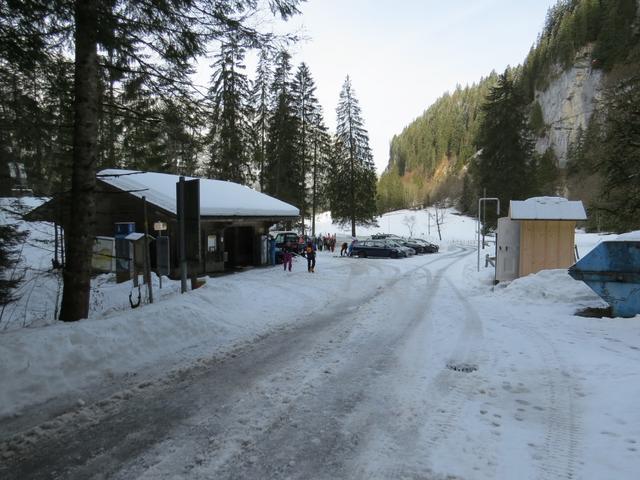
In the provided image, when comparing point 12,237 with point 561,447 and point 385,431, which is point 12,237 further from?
point 561,447

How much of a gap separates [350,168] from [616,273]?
4168cm

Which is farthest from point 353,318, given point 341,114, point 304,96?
point 341,114

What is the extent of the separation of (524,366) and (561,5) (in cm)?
14318

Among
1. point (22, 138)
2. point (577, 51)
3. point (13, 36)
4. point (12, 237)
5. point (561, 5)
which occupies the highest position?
point (561, 5)

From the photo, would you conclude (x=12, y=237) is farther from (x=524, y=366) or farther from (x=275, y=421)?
(x=524, y=366)

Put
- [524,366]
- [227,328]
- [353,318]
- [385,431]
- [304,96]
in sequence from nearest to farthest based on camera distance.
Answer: [385,431]
[524,366]
[227,328]
[353,318]
[304,96]

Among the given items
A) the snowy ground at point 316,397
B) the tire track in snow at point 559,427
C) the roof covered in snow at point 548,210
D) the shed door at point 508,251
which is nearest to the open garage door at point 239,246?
the shed door at point 508,251

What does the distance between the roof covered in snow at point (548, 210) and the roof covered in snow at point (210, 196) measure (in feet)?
35.8

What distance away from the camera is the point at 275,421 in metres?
4.12

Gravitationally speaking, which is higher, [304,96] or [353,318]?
[304,96]

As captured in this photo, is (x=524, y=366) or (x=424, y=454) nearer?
(x=424, y=454)

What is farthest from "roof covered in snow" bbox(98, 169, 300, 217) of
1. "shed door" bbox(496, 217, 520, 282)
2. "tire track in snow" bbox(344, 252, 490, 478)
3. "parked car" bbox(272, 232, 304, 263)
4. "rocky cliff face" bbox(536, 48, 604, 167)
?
"rocky cliff face" bbox(536, 48, 604, 167)

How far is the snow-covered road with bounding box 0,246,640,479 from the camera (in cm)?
334

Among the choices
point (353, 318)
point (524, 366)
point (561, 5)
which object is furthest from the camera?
point (561, 5)
